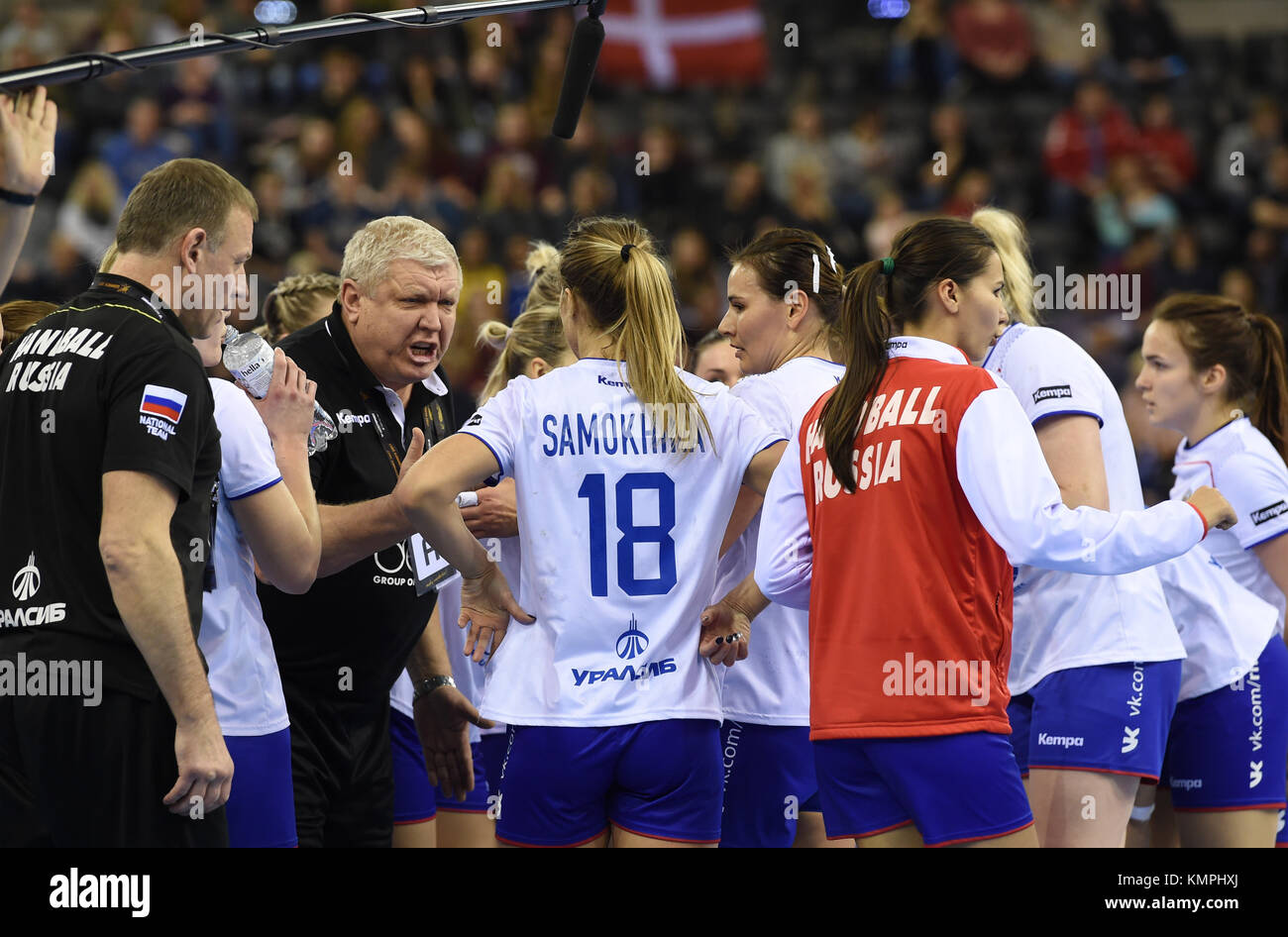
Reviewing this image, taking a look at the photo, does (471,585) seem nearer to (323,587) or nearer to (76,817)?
(323,587)

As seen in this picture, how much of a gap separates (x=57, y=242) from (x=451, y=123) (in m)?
3.55

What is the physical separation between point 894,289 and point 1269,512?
1853 millimetres

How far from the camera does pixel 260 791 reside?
11.4 feet

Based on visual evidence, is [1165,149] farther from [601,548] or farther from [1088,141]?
[601,548]

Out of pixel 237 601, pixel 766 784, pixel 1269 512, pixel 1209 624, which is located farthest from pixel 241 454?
pixel 1269 512

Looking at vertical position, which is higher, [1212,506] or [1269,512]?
[1269,512]

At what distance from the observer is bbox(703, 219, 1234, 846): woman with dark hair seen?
9.96 feet

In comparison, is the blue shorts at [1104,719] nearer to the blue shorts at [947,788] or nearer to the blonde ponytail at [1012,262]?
the blue shorts at [947,788]

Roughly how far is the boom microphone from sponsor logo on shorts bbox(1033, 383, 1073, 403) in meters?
1.44

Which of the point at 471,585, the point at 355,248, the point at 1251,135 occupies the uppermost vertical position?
the point at 1251,135
